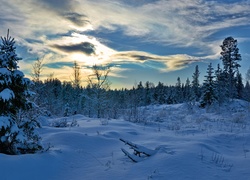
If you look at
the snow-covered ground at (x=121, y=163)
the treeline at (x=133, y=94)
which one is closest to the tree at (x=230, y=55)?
the treeline at (x=133, y=94)

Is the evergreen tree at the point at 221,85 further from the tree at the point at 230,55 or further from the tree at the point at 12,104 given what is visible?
the tree at the point at 12,104

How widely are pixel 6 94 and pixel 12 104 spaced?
482 mm

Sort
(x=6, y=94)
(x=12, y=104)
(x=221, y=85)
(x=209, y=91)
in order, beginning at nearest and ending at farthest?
(x=6, y=94)
(x=12, y=104)
(x=209, y=91)
(x=221, y=85)

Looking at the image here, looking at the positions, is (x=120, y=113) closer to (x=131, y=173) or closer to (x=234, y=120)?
(x=234, y=120)

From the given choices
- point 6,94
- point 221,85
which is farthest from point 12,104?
point 221,85

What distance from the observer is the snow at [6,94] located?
16.6ft

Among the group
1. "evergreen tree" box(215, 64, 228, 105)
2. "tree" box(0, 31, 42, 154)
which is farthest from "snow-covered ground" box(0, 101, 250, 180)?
"evergreen tree" box(215, 64, 228, 105)

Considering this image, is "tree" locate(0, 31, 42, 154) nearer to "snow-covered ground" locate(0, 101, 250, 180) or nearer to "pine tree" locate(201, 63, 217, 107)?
"snow-covered ground" locate(0, 101, 250, 180)

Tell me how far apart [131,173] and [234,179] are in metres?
1.78

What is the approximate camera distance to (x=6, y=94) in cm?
509

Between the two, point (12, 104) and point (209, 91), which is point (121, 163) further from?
point (209, 91)

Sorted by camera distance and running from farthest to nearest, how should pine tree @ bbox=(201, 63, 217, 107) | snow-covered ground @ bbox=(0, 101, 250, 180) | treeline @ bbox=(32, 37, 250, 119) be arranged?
pine tree @ bbox=(201, 63, 217, 107)
treeline @ bbox=(32, 37, 250, 119)
snow-covered ground @ bbox=(0, 101, 250, 180)

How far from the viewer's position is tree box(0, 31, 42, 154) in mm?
5242

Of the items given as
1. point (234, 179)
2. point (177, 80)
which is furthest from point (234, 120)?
point (177, 80)
